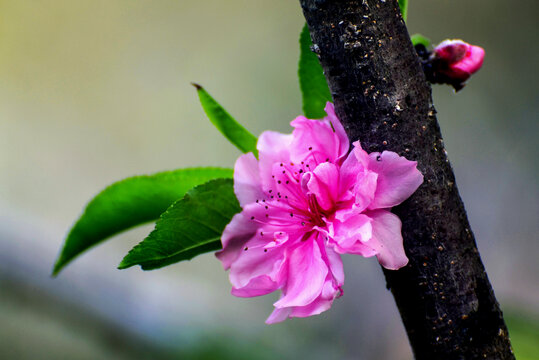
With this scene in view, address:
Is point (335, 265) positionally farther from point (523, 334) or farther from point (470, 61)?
point (523, 334)

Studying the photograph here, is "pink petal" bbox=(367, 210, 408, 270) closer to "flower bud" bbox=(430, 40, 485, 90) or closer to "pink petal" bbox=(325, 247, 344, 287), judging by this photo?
"pink petal" bbox=(325, 247, 344, 287)

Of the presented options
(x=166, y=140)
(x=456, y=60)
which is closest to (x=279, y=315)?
(x=456, y=60)

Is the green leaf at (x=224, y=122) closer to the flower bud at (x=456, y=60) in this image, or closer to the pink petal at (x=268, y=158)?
the pink petal at (x=268, y=158)

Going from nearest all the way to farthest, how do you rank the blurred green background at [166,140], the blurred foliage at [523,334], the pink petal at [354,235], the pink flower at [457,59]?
the pink petal at [354,235] < the pink flower at [457,59] < the blurred foliage at [523,334] < the blurred green background at [166,140]

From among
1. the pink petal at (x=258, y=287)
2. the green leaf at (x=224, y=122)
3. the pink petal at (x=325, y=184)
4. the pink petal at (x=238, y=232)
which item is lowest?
the pink petal at (x=258, y=287)

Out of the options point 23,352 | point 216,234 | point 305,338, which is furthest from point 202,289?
point 216,234

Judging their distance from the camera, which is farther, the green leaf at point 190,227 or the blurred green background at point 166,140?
the blurred green background at point 166,140

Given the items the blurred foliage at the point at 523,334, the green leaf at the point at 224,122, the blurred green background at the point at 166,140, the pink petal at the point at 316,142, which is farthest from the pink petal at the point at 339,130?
the blurred green background at the point at 166,140
